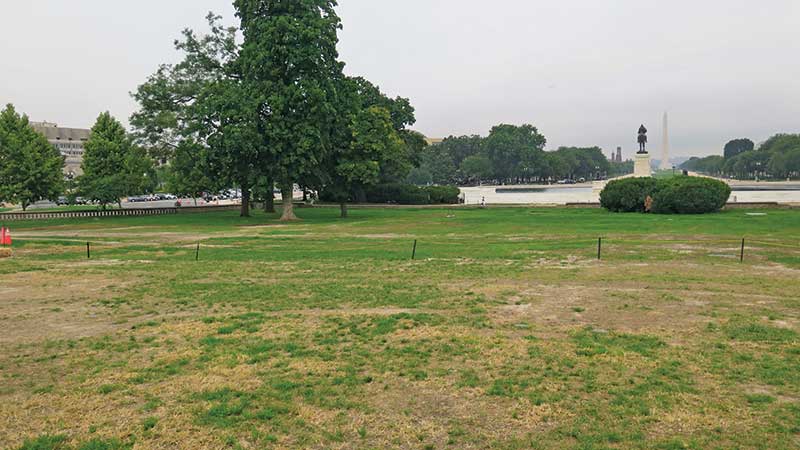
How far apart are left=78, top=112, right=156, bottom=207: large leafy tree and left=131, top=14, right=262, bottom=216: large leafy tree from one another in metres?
4.11

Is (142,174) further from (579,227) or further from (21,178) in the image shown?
(579,227)

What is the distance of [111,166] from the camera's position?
5447 cm

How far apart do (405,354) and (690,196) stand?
124 ft

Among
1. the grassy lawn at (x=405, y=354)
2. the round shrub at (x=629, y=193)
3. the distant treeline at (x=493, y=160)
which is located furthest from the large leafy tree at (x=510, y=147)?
the grassy lawn at (x=405, y=354)

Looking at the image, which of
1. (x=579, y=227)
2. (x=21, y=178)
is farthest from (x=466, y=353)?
(x=21, y=178)

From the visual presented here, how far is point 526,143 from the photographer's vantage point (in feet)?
515

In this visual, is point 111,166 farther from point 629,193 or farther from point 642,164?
point 642,164

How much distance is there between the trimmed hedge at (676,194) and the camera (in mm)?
40750

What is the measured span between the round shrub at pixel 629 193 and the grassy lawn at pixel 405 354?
24.6 m

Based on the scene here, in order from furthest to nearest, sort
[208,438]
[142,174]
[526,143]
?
[526,143] < [142,174] < [208,438]

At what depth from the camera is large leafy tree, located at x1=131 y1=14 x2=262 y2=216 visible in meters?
39.8

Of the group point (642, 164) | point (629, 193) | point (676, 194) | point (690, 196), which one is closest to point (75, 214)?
point (629, 193)

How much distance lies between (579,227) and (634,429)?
1084 inches

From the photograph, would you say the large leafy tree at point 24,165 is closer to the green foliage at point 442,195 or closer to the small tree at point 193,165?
the small tree at point 193,165
